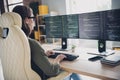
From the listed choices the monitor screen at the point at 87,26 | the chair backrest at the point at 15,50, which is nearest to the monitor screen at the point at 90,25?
the monitor screen at the point at 87,26

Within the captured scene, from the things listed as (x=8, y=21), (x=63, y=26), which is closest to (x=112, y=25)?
(x=63, y=26)

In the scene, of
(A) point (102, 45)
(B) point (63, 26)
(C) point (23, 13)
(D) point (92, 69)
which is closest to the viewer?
(D) point (92, 69)

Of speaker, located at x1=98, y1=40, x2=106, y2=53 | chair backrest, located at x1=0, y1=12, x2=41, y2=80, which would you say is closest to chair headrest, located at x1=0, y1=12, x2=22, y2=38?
chair backrest, located at x1=0, y1=12, x2=41, y2=80

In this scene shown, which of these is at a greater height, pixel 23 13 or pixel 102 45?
pixel 23 13

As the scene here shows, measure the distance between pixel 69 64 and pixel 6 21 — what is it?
0.67 metres

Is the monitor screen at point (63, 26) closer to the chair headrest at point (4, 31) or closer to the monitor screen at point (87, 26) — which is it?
the monitor screen at point (87, 26)

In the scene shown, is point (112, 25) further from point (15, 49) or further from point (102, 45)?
point (15, 49)

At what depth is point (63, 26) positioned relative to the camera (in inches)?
84.2

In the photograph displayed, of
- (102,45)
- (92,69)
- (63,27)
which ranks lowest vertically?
(92,69)

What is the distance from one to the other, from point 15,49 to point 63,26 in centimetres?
87

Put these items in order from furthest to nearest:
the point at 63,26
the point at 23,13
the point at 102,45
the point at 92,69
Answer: the point at 63,26 < the point at 102,45 < the point at 23,13 < the point at 92,69

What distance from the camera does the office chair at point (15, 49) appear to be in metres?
1.39

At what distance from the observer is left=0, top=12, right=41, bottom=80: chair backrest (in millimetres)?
1390

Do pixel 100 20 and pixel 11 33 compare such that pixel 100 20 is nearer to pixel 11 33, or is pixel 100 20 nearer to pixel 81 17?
pixel 81 17
